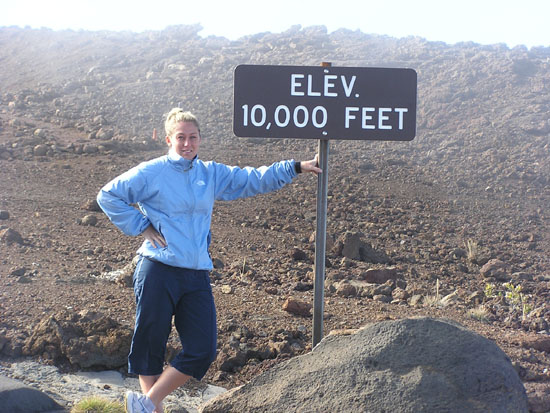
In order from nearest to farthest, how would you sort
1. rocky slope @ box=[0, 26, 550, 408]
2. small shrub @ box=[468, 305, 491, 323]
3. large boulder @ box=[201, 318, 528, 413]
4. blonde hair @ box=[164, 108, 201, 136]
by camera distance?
large boulder @ box=[201, 318, 528, 413] → blonde hair @ box=[164, 108, 201, 136] → rocky slope @ box=[0, 26, 550, 408] → small shrub @ box=[468, 305, 491, 323]

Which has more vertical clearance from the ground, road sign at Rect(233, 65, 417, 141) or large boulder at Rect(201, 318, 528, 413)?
road sign at Rect(233, 65, 417, 141)

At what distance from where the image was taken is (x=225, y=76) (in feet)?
69.3

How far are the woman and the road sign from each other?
642mm

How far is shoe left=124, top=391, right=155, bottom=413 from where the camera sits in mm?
3635

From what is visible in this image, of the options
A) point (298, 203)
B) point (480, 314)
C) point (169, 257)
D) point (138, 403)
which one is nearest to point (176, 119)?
point (169, 257)

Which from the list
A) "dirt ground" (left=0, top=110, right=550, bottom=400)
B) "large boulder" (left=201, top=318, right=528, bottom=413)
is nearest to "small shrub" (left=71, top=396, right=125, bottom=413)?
"large boulder" (left=201, top=318, right=528, bottom=413)

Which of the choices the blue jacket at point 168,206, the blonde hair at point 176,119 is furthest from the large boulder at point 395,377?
the blonde hair at point 176,119

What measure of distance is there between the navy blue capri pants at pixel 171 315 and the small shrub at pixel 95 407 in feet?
1.16

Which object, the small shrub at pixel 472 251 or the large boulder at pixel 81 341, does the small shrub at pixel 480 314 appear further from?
the large boulder at pixel 81 341

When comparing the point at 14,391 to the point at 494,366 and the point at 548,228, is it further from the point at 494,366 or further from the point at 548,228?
the point at 548,228

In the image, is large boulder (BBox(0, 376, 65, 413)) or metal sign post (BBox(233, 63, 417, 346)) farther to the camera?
metal sign post (BBox(233, 63, 417, 346))

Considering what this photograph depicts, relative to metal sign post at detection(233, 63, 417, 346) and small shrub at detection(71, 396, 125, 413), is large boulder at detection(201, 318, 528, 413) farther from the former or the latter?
metal sign post at detection(233, 63, 417, 346)

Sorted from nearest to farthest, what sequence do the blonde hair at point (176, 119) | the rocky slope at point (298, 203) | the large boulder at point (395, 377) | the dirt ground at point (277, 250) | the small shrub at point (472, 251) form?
the large boulder at point (395, 377) < the blonde hair at point (176, 119) < the dirt ground at point (277, 250) < the rocky slope at point (298, 203) < the small shrub at point (472, 251)

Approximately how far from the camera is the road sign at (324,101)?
169 inches
